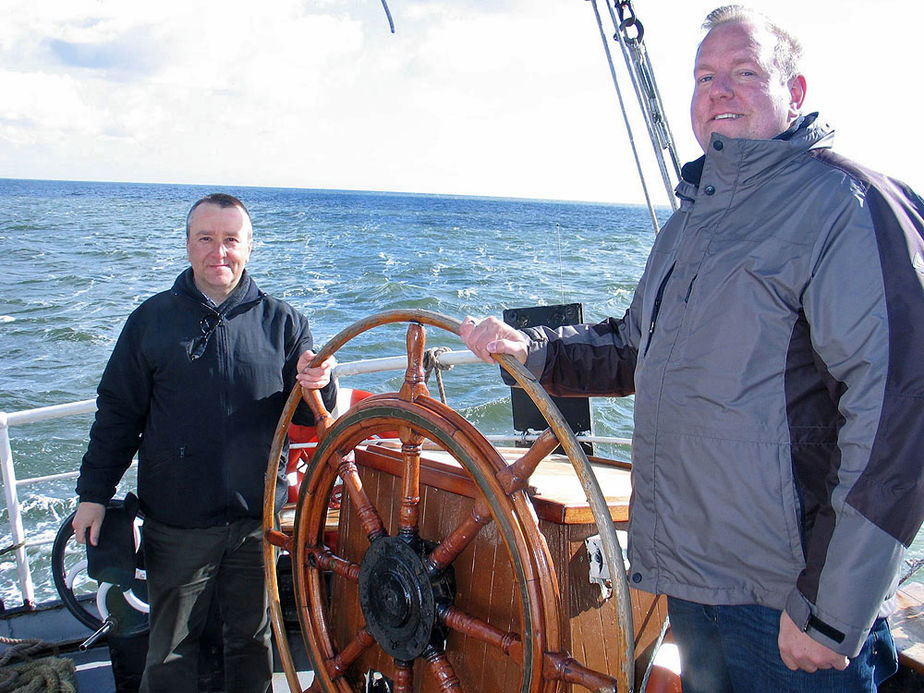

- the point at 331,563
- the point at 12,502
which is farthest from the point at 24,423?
the point at 331,563

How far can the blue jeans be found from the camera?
1134 millimetres

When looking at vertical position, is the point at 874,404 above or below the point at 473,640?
above

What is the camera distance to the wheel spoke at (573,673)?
4.02 ft

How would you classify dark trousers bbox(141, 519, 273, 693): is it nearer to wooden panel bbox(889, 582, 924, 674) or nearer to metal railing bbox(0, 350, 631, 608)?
metal railing bbox(0, 350, 631, 608)

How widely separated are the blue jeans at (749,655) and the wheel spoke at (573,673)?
0.50ft

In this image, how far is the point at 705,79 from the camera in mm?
1260

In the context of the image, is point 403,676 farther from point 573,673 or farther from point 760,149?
point 760,149

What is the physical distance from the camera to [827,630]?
1.04 m

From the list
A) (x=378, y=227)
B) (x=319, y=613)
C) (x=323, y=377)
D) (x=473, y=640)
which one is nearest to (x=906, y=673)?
(x=473, y=640)

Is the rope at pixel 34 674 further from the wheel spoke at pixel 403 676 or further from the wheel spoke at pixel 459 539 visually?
the wheel spoke at pixel 459 539

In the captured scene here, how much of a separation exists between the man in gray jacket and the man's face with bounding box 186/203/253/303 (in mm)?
919

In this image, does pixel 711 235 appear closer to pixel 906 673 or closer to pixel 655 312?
pixel 655 312

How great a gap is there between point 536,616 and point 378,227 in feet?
120

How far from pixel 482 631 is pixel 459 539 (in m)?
0.16
